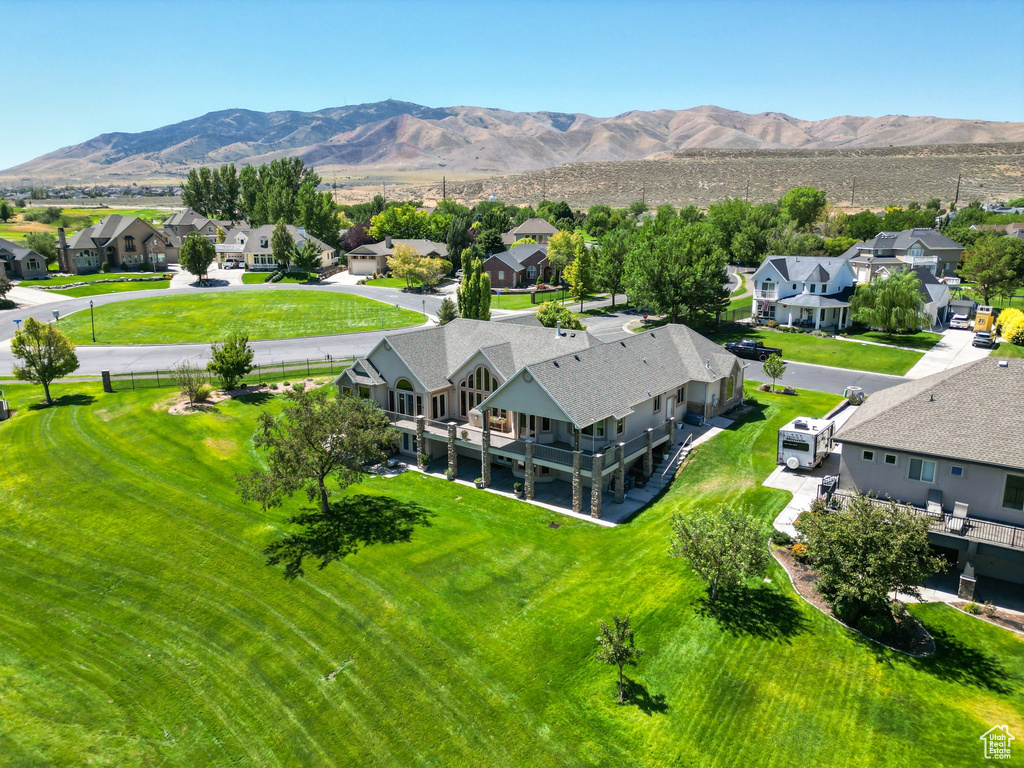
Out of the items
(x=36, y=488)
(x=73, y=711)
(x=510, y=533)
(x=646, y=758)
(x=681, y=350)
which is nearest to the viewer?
(x=646, y=758)

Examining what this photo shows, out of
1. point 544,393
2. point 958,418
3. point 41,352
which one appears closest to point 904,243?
point 958,418

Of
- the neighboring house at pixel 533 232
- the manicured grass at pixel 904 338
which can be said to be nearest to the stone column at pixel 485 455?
the manicured grass at pixel 904 338

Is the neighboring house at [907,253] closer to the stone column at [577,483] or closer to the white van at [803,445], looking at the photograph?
the white van at [803,445]

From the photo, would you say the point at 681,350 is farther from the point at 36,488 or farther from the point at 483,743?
the point at 36,488

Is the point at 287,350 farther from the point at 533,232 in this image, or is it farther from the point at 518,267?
the point at 533,232

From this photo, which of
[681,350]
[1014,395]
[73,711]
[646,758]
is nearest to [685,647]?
[646,758]

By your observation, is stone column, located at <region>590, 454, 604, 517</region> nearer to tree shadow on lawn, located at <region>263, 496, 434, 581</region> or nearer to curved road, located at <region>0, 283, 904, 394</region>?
tree shadow on lawn, located at <region>263, 496, 434, 581</region>
